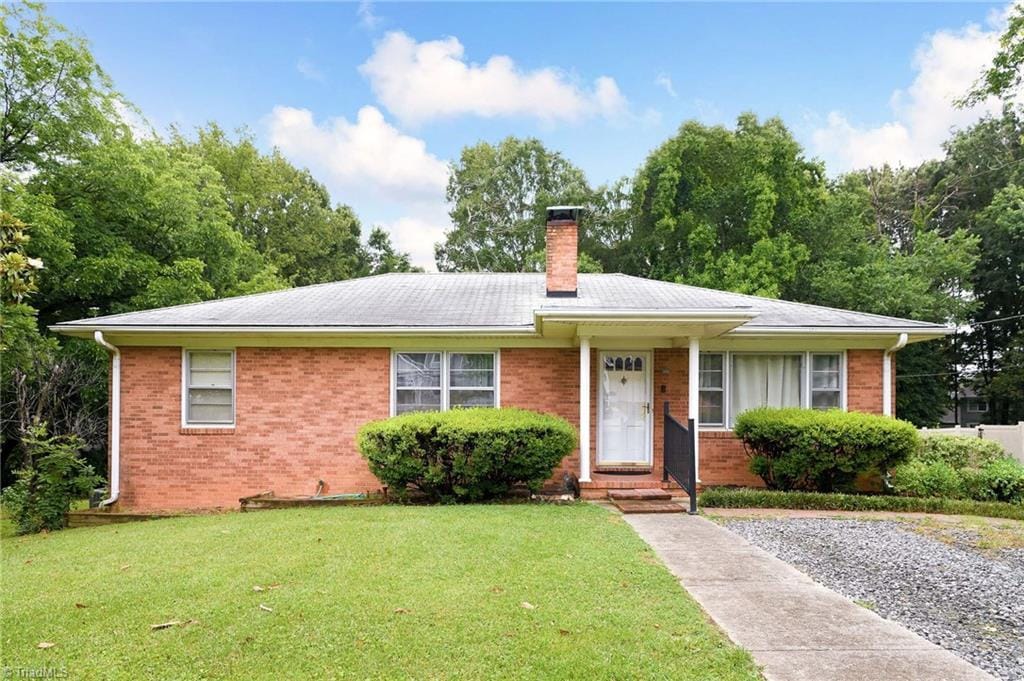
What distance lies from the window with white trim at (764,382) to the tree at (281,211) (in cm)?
2307

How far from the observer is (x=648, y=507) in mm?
8500

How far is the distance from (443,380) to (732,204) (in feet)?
64.6

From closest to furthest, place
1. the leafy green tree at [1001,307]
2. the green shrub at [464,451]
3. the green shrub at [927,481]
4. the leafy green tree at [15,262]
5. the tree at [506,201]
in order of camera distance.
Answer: the leafy green tree at [15,262] → the green shrub at [464,451] → the green shrub at [927,481] → the leafy green tree at [1001,307] → the tree at [506,201]

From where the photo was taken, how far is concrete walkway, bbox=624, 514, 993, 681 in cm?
343

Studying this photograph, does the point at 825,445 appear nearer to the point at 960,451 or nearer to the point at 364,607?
the point at 960,451

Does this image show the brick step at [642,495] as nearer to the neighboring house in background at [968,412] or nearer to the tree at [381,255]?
the tree at [381,255]

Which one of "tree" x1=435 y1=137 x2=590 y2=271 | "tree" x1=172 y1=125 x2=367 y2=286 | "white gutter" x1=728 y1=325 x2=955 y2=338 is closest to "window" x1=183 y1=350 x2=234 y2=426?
"white gutter" x1=728 y1=325 x2=955 y2=338

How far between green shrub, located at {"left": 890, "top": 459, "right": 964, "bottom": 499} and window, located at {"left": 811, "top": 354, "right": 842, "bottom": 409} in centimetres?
156

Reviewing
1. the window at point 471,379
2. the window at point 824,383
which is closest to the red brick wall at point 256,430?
the window at point 471,379

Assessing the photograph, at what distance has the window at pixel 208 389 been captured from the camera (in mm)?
10469

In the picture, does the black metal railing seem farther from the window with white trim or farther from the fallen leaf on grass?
the fallen leaf on grass

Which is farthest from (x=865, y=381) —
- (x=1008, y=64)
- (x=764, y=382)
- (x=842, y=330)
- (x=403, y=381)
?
(x=403, y=381)

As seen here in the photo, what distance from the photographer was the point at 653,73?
16.8 meters

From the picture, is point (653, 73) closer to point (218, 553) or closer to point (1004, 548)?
point (1004, 548)
